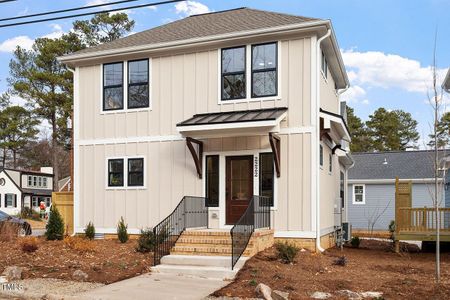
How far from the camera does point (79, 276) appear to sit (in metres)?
9.76

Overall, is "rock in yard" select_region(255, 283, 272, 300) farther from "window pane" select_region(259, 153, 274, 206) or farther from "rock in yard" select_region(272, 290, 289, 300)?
"window pane" select_region(259, 153, 274, 206)

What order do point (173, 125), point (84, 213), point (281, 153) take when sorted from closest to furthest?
point (281, 153) → point (173, 125) → point (84, 213)

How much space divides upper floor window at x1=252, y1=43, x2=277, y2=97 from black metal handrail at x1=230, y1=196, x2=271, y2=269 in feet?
9.65

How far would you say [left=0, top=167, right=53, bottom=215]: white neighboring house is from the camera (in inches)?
1859

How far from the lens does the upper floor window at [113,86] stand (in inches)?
601

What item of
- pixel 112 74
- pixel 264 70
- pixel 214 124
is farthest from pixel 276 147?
pixel 112 74

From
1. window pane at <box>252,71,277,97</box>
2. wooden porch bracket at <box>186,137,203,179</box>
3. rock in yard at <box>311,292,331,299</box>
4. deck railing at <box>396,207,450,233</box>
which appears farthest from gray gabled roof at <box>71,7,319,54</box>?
rock in yard at <box>311,292,331,299</box>

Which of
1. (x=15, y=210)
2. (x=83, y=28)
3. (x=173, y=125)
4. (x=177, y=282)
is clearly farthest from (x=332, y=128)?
(x=15, y=210)

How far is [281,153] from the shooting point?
13.1 meters

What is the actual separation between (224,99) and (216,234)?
399cm

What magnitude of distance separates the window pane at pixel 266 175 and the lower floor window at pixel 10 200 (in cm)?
4112

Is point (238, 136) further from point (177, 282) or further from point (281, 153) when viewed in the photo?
point (177, 282)

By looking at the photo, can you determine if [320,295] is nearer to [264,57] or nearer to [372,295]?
[372,295]

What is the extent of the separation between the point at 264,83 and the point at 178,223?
444 centimetres
